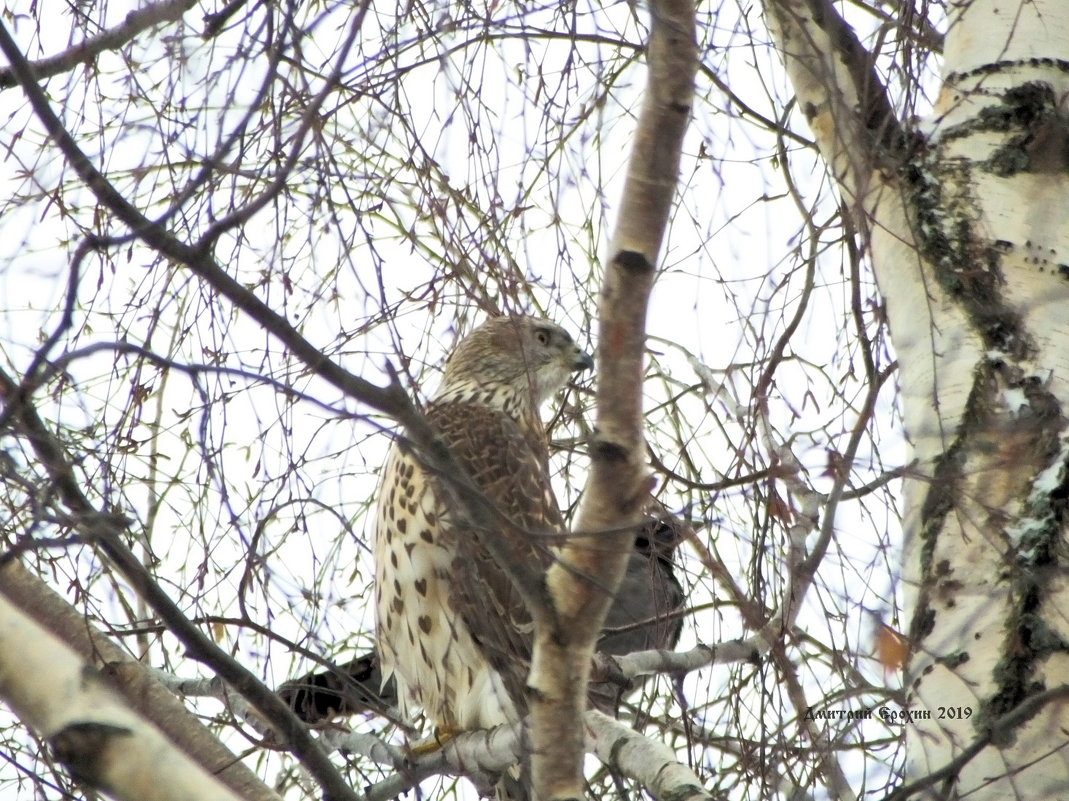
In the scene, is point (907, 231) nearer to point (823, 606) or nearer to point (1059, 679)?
point (823, 606)

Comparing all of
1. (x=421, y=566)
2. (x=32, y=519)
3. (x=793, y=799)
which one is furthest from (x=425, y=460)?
(x=421, y=566)

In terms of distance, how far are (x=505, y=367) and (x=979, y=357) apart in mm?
2841

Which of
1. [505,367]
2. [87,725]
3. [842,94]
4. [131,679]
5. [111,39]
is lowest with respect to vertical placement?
[87,725]

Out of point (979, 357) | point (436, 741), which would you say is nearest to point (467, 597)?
point (436, 741)

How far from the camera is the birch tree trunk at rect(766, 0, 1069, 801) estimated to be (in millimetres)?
2611

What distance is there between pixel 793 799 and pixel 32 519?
160 centimetres

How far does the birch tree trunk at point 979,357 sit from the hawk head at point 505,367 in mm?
1710

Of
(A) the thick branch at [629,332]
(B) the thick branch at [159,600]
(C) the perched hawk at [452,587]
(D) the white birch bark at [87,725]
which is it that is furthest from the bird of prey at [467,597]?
(D) the white birch bark at [87,725]

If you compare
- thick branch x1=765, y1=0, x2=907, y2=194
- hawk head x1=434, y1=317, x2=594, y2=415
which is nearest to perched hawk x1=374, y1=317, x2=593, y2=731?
hawk head x1=434, y1=317, x2=594, y2=415

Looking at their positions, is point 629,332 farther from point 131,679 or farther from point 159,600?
point 131,679

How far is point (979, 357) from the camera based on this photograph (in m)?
2.94

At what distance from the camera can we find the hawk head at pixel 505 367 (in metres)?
5.16

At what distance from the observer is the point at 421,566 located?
176 inches

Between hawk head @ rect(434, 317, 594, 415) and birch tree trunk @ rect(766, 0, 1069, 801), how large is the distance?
67.3 inches
